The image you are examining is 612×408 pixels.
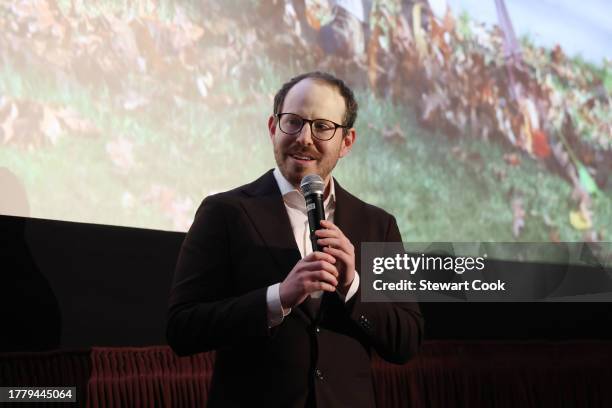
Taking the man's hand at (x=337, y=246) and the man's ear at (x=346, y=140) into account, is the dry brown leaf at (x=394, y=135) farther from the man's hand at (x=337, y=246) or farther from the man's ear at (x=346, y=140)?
the man's hand at (x=337, y=246)

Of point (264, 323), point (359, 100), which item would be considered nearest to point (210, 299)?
point (264, 323)

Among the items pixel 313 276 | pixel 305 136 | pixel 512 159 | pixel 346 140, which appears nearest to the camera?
pixel 313 276

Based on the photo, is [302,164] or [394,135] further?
[394,135]

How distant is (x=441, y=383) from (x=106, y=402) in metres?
1.24

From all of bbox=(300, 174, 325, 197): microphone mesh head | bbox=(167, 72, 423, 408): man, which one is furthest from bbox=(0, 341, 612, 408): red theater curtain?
bbox=(300, 174, 325, 197): microphone mesh head

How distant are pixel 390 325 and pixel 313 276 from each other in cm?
27

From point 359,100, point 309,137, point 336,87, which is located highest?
point 359,100

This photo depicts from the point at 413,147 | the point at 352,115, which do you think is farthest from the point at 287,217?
the point at 413,147

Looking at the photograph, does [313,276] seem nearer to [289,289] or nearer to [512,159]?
[289,289]

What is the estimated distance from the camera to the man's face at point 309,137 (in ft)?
5.15

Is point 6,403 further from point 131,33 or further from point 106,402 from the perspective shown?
point 131,33

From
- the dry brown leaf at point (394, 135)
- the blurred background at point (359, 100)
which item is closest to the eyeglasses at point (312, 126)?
the blurred background at point (359, 100)

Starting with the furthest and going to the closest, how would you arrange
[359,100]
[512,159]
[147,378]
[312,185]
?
[512,159], [359,100], [147,378], [312,185]

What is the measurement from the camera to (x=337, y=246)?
1354mm
